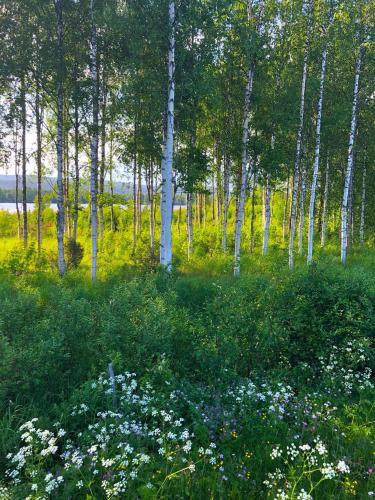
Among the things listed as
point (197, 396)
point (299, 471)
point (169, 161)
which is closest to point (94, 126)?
point (169, 161)

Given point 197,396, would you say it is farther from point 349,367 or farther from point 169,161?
point 169,161

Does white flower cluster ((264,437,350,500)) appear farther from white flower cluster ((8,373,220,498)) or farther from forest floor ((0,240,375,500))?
white flower cluster ((8,373,220,498))

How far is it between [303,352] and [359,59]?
14.5m

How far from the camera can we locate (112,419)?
386 centimetres

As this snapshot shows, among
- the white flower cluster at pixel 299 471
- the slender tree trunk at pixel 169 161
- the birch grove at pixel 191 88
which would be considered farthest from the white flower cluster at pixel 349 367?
the slender tree trunk at pixel 169 161

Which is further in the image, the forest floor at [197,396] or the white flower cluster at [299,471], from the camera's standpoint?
the forest floor at [197,396]

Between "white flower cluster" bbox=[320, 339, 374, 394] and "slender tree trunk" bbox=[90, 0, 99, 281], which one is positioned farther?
"slender tree trunk" bbox=[90, 0, 99, 281]

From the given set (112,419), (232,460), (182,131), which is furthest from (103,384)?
(182,131)

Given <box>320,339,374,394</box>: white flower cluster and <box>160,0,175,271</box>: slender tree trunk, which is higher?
<box>160,0,175,271</box>: slender tree trunk

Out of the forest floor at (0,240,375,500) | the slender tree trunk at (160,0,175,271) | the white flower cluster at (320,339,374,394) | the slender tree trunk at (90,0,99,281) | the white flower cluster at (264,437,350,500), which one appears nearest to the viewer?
the white flower cluster at (264,437,350,500)

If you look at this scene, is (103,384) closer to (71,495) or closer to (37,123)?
(71,495)

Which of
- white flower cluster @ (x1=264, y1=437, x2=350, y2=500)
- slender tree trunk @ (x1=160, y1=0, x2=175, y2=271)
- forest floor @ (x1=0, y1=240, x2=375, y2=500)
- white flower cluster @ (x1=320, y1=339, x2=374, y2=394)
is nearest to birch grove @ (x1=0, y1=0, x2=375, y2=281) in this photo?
slender tree trunk @ (x1=160, y1=0, x2=175, y2=271)

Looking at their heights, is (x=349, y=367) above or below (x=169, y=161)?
below

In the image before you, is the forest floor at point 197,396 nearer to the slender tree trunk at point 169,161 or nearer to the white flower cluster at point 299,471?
the white flower cluster at point 299,471
